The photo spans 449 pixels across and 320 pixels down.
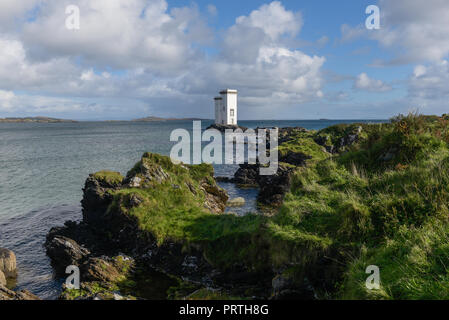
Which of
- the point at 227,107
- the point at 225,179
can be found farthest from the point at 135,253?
the point at 227,107

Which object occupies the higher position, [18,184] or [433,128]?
[433,128]

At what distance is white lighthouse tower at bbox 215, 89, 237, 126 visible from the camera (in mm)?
132375

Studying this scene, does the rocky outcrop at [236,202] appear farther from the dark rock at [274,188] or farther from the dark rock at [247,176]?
the dark rock at [247,176]

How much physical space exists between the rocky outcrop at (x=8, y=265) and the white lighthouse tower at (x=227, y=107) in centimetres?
12027

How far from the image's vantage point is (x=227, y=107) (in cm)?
13312

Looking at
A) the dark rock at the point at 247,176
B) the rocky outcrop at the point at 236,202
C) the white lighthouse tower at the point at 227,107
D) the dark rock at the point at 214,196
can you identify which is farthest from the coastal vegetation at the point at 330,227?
the white lighthouse tower at the point at 227,107

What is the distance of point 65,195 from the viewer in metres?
33.1

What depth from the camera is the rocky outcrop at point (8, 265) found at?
16188 mm

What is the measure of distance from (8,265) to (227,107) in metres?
121
